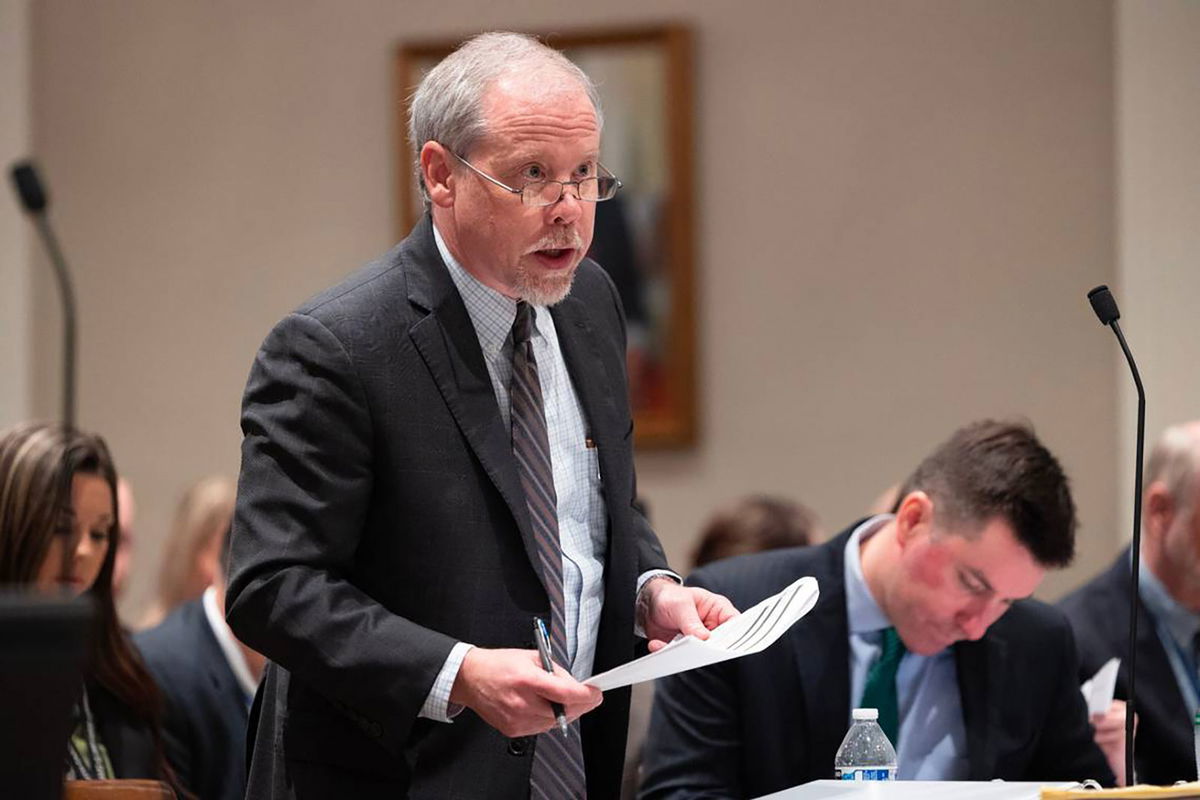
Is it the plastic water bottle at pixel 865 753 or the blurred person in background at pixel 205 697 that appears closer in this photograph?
the plastic water bottle at pixel 865 753

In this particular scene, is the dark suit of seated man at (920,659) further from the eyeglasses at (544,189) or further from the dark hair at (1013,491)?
the eyeglasses at (544,189)

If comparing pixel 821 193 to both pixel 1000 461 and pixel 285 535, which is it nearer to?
pixel 1000 461

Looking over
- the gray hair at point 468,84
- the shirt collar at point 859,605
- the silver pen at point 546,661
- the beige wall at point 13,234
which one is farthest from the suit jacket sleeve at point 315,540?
the beige wall at point 13,234

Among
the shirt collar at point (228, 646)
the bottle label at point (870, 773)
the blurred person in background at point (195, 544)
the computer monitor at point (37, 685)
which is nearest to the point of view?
the computer monitor at point (37, 685)

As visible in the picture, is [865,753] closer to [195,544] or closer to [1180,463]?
[1180,463]

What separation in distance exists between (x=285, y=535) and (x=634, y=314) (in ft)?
14.5

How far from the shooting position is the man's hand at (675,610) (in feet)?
7.73

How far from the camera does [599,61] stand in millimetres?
Result: 6578

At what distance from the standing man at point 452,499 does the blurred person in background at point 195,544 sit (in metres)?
3.19

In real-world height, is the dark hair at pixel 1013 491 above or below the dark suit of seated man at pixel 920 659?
above

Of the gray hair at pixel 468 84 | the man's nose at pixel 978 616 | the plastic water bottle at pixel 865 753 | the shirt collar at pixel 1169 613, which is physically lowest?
the shirt collar at pixel 1169 613

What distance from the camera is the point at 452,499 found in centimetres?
226

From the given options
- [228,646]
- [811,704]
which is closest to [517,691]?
[811,704]

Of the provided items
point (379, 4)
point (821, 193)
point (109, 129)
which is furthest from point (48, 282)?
point (821, 193)
